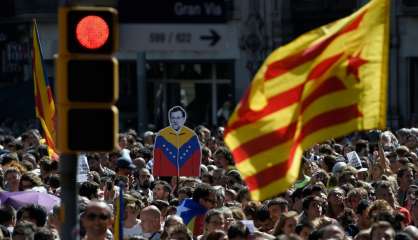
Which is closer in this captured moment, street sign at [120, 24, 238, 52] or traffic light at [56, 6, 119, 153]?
traffic light at [56, 6, 119, 153]

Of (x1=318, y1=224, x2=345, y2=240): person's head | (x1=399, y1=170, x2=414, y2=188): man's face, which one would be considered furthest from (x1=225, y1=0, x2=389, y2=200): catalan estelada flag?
(x1=399, y1=170, x2=414, y2=188): man's face

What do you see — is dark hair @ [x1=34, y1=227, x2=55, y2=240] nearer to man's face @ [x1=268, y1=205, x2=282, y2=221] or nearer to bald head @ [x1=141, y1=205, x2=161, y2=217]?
bald head @ [x1=141, y1=205, x2=161, y2=217]

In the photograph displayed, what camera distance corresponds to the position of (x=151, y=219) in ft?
46.5

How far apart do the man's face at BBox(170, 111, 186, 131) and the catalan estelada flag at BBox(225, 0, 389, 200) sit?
10.2m

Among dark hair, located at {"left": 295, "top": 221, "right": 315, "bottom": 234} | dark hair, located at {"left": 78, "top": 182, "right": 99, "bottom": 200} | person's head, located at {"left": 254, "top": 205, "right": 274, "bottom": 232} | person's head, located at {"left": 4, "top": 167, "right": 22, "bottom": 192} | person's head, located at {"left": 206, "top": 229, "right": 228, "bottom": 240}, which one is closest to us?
person's head, located at {"left": 206, "top": 229, "right": 228, "bottom": 240}

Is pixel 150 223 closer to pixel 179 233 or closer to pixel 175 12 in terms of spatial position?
pixel 179 233

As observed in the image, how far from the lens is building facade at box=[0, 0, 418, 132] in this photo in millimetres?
42156

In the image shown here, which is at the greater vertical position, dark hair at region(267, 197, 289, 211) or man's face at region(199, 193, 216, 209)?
dark hair at region(267, 197, 289, 211)

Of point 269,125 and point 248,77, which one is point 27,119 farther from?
point 269,125

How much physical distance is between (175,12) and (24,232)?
3.13 m

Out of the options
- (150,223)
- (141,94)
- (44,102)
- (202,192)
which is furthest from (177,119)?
(141,94)

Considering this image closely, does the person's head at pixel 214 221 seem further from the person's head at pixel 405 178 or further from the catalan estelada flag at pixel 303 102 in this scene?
the person's head at pixel 405 178

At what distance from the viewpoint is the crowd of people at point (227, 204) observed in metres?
12.6

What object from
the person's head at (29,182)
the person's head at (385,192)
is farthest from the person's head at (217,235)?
the person's head at (29,182)
